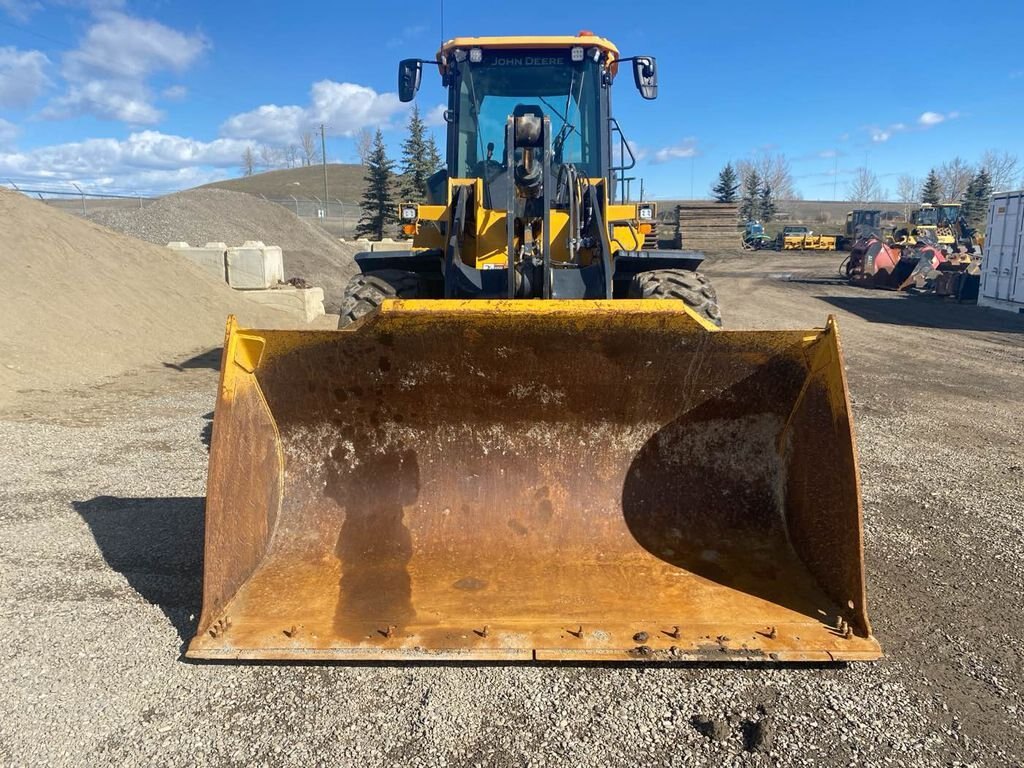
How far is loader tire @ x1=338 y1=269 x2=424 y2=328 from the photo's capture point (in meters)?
5.14

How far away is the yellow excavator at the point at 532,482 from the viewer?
9.37ft

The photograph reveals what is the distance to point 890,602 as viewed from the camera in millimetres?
3285

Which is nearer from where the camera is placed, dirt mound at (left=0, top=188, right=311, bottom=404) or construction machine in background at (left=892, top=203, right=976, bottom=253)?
dirt mound at (left=0, top=188, right=311, bottom=404)

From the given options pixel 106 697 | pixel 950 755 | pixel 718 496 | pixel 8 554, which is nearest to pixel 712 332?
pixel 718 496

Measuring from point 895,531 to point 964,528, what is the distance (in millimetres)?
416

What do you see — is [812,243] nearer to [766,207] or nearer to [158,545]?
[766,207]

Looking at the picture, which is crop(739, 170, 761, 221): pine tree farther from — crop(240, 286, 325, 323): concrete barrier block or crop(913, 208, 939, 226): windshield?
crop(240, 286, 325, 323): concrete barrier block

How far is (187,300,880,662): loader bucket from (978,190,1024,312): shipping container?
15.7 metres

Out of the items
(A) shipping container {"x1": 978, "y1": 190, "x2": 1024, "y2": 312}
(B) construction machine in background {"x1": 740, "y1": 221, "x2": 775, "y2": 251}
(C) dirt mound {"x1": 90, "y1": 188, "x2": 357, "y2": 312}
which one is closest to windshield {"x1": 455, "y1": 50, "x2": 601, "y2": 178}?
(C) dirt mound {"x1": 90, "y1": 188, "x2": 357, "y2": 312}

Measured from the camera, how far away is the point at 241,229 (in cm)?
2166

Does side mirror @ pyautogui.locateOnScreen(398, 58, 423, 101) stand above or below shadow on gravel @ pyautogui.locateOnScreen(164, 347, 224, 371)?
above

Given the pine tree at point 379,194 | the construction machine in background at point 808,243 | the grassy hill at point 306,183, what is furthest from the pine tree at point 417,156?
the grassy hill at point 306,183

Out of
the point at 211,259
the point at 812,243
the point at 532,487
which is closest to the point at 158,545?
the point at 532,487

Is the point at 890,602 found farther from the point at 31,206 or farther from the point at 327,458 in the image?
the point at 31,206
